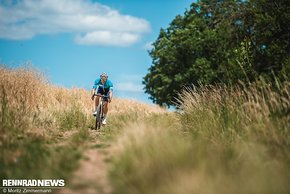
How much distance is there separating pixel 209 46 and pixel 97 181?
28.2 m

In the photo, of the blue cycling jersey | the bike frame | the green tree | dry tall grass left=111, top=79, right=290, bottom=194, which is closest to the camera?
dry tall grass left=111, top=79, right=290, bottom=194

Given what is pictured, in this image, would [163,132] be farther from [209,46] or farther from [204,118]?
[209,46]

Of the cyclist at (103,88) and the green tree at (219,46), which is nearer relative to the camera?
the green tree at (219,46)

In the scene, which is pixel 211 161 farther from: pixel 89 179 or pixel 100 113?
pixel 100 113

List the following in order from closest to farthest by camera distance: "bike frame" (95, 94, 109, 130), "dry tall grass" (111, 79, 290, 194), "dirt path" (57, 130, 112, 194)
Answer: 1. "dry tall grass" (111, 79, 290, 194)
2. "dirt path" (57, 130, 112, 194)
3. "bike frame" (95, 94, 109, 130)

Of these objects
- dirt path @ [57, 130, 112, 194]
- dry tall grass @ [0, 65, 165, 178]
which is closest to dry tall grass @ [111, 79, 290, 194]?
dirt path @ [57, 130, 112, 194]

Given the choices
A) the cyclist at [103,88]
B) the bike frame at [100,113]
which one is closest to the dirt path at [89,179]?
the bike frame at [100,113]

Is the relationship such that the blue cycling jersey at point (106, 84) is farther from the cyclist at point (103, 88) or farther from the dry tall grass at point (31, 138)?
the dry tall grass at point (31, 138)

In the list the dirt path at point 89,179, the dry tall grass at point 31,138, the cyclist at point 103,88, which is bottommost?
the dirt path at point 89,179

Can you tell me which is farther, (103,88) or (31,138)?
(103,88)

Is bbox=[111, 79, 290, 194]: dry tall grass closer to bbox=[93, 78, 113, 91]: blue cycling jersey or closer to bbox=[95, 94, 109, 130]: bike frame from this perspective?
bbox=[95, 94, 109, 130]: bike frame

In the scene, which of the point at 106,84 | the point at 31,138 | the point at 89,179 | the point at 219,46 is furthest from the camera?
the point at 219,46

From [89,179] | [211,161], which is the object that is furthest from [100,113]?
[211,161]

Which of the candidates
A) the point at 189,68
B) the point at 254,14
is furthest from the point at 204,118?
the point at 189,68
